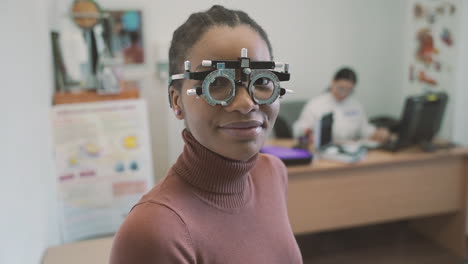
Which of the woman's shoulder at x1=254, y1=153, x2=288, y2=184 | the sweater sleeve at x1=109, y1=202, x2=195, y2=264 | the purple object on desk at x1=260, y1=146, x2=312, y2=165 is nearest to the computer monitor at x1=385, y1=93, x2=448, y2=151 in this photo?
the purple object on desk at x1=260, y1=146, x2=312, y2=165

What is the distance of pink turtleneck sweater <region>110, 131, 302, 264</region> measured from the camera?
57 centimetres

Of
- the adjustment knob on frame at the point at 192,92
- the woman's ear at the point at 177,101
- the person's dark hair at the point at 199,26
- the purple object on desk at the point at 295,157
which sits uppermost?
the person's dark hair at the point at 199,26

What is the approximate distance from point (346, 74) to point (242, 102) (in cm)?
236

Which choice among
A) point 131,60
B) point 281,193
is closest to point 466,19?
point 131,60

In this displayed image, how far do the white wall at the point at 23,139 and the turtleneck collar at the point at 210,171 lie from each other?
449 millimetres

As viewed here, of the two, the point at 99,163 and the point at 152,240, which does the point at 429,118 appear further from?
the point at 152,240

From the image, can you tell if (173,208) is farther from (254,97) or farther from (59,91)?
(59,91)

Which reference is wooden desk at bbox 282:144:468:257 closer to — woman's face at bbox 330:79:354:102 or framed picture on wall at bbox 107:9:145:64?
woman's face at bbox 330:79:354:102

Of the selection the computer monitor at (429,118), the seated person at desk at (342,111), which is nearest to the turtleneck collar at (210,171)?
the computer monitor at (429,118)

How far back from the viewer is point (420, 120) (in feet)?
7.78

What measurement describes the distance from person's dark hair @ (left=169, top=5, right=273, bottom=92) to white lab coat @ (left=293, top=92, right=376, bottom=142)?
229 centimetres

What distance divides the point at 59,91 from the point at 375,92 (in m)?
2.41

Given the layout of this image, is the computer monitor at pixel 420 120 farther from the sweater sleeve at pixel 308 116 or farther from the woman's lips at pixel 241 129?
the woman's lips at pixel 241 129

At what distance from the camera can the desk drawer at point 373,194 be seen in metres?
2.29
